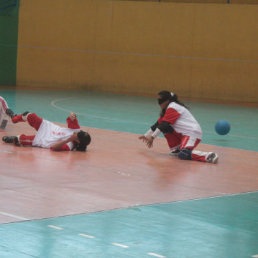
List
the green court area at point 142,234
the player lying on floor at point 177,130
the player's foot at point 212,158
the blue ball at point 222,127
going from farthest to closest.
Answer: the blue ball at point 222,127, the player lying on floor at point 177,130, the player's foot at point 212,158, the green court area at point 142,234

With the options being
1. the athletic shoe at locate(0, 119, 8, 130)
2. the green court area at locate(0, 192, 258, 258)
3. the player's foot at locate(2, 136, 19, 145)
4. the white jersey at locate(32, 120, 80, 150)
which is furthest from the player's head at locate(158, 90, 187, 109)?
the green court area at locate(0, 192, 258, 258)

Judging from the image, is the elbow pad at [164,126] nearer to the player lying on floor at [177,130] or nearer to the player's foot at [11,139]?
the player lying on floor at [177,130]

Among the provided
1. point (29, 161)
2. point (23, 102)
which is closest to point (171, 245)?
point (29, 161)

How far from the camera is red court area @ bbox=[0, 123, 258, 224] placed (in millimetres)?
6836

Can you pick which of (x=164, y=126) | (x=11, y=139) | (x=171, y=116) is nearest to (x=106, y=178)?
(x=164, y=126)

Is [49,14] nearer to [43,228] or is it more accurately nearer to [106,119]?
[106,119]

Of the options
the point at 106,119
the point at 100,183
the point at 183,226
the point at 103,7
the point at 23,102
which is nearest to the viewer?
the point at 183,226

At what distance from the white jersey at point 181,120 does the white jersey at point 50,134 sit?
1.65 m

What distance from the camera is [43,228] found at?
571 centimetres

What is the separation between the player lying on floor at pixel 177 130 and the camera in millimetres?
10703

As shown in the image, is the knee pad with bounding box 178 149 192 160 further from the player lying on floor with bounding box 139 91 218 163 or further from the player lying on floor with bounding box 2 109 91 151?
the player lying on floor with bounding box 2 109 91 151

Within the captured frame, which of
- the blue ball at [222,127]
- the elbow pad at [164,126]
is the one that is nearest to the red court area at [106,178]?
the elbow pad at [164,126]

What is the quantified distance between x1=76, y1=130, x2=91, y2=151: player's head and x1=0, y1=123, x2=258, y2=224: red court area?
0.46 ft

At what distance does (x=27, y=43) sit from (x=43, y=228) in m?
23.2
